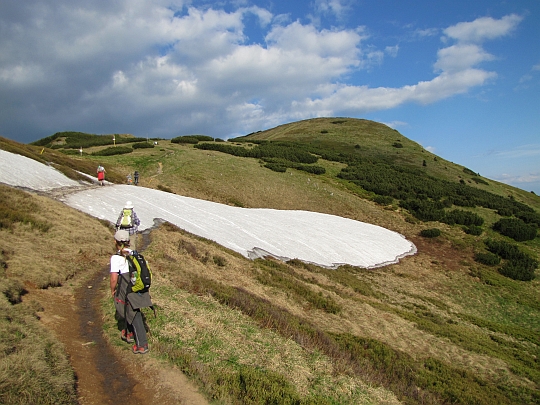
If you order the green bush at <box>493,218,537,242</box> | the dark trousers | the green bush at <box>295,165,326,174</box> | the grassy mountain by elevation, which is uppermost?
the green bush at <box>295,165,326,174</box>

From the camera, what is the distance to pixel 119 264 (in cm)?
→ 812

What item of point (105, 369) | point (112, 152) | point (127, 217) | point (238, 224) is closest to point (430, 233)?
point (238, 224)

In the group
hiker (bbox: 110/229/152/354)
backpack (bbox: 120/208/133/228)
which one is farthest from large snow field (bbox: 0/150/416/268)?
hiker (bbox: 110/229/152/354)

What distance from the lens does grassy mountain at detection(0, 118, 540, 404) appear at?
368 inches

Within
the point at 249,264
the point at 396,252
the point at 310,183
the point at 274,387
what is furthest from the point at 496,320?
the point at 310,183

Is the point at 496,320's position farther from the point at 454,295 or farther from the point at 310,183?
the point at 310,183

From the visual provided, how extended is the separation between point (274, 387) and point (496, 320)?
27.9 metres

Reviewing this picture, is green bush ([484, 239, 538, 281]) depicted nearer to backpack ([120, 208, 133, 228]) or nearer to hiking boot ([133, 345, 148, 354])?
backpack ([120, 208, 133, 228])

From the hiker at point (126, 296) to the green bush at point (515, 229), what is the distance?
5535 cm

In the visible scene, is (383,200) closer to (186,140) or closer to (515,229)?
(515,229)

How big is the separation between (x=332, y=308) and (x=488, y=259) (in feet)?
105

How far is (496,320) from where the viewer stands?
1114 inches

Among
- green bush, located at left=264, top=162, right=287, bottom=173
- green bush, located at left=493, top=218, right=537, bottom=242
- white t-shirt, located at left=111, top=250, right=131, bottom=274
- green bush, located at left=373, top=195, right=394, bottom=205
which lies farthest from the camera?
green bush, located at left=264, top=162, right=287, bottom=173

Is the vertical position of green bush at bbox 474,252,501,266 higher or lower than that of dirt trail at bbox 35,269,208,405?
higher
